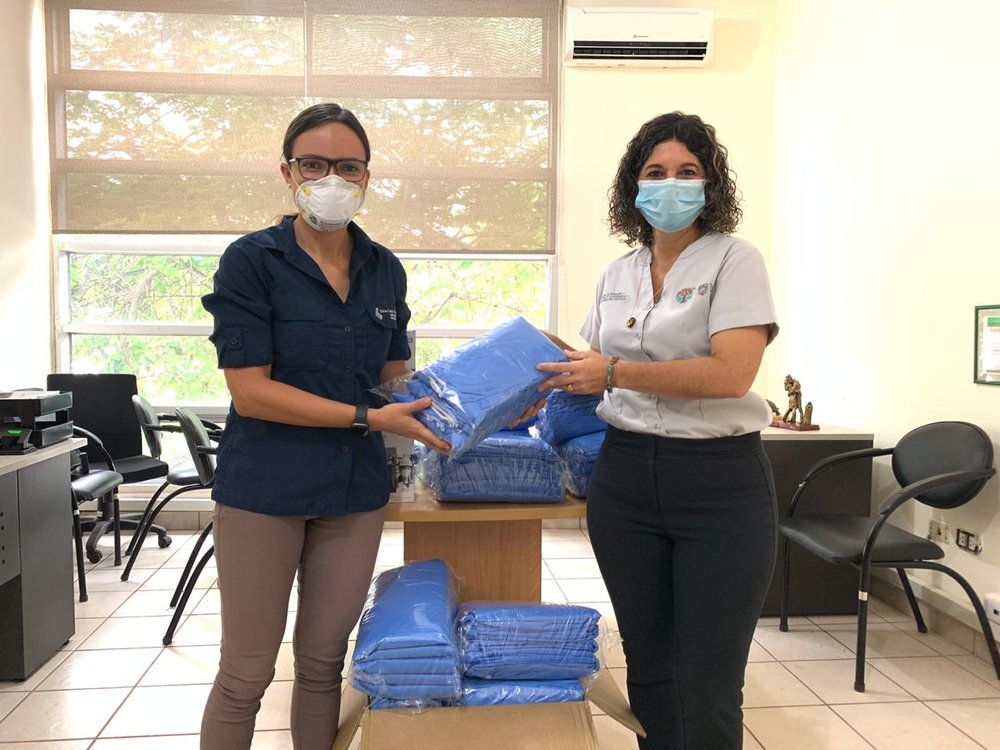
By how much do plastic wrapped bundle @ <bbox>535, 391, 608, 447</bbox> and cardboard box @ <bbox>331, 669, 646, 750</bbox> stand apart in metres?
0.65

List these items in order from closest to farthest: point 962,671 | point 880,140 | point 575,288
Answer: point 962,671, point 880,140, point 575,288

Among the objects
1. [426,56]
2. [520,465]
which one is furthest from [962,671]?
[426,56]

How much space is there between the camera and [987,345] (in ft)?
8.74

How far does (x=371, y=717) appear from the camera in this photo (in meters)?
1.46

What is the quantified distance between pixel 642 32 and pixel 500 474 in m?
3.42

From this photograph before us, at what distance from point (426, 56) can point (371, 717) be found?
3932mm

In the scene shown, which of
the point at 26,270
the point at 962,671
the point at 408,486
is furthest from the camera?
the point at 26,270

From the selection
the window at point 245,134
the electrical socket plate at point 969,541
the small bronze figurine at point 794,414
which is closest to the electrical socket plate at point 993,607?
the electrical socket plate at point 969,541

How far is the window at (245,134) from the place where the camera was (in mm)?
4316

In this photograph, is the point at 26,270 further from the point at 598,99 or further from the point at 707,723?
the point at 707,723

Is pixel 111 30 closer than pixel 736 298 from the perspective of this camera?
No

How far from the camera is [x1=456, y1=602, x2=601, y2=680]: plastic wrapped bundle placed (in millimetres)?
1559

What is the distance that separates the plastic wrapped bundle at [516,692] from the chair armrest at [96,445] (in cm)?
294

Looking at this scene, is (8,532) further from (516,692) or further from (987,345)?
(987,345)
